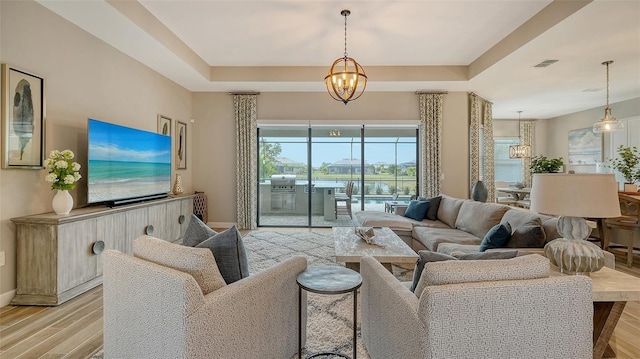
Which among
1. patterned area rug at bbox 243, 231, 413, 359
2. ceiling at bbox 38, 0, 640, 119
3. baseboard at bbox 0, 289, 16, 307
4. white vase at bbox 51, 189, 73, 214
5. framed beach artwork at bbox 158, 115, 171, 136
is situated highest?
ceiling at bbox 38, 0, 640, 119

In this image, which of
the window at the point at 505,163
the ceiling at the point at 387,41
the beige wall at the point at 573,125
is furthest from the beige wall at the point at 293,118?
the beige wall at the point at 573,125

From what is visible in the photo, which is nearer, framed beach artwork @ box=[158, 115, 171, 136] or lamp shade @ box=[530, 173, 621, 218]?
lamp shade @ box=[530, 173, 621, 218]

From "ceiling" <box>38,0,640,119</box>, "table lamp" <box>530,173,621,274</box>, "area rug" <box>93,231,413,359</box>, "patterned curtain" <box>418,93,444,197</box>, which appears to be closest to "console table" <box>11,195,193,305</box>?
"area rug" <box>93,231,413,359</box>

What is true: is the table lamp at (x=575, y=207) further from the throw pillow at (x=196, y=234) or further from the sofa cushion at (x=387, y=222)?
the sofa cushion at (x=387, y=222)

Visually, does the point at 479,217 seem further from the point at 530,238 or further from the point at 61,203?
the point at 61,203

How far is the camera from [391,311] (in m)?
1.51

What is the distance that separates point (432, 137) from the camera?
19.9 ft

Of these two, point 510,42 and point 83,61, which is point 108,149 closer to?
point 83,61

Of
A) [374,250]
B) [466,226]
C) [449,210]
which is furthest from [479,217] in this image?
[374,250]

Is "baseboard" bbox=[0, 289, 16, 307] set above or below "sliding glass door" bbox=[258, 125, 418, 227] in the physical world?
below

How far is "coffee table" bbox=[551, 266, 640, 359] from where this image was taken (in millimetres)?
1571

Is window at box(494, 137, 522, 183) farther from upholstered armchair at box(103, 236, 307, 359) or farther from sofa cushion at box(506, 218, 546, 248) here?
upholstered armchair at box(103, 236, 307, 359)

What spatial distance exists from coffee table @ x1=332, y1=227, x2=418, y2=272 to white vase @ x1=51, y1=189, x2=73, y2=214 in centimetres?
259

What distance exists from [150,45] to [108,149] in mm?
1442
